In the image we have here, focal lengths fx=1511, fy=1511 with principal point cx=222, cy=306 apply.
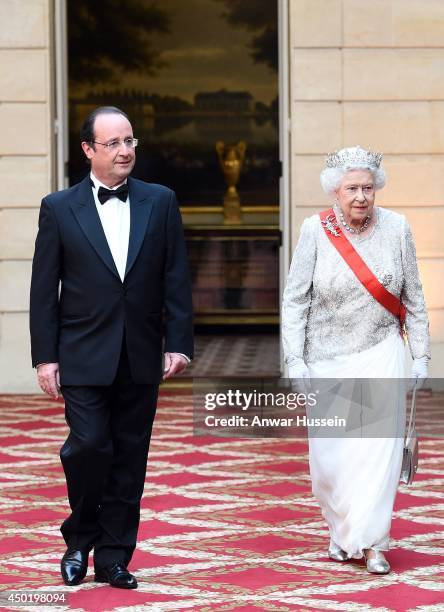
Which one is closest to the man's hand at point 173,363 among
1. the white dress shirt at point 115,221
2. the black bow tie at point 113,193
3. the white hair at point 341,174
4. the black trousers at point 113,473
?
the black trousers at point 113,473

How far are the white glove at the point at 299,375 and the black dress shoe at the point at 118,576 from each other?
110cm

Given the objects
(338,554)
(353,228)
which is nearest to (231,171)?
(353,228)

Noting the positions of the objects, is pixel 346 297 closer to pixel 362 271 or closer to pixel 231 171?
pixel 362 271

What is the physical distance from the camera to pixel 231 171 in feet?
67.7

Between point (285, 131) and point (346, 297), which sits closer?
point (346, 297)

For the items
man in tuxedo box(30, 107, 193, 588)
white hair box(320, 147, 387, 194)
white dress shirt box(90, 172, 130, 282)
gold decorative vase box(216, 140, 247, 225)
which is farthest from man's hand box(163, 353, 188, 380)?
gold decorative vase box(216, 140, 247, 225)

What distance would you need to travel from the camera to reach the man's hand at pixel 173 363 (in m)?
5.80

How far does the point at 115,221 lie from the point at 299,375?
1.06 m

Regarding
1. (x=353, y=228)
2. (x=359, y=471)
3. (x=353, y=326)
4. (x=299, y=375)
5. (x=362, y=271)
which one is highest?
(x=353, y=228)

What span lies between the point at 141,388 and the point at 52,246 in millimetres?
647

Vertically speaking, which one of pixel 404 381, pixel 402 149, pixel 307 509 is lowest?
pixel 307 509

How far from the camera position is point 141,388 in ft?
19.2

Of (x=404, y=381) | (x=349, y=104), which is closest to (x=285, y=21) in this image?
(x=349, y=104)

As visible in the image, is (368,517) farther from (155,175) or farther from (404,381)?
(155,175)
